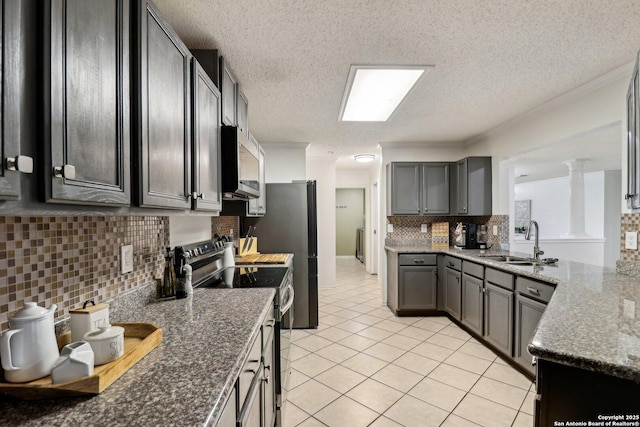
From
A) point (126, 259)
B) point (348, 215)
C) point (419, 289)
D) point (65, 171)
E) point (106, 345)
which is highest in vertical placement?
point (65, 171)

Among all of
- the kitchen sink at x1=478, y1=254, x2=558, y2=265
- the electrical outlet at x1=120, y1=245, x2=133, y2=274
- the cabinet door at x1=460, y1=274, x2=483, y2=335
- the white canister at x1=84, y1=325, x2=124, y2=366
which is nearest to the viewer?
the white canister at x1=84, y1=325, x2=124, y2=366

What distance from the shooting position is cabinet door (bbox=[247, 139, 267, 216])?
8.87 feet

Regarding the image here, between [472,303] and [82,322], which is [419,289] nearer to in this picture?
[472,303]

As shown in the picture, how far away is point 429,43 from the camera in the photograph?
68.6 inches

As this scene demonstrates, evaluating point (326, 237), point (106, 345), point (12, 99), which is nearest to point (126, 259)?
point (106, 345)

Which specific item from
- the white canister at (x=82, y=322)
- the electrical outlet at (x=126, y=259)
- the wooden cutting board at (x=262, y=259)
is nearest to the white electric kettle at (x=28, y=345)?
the white canister at (x=82, y=322)

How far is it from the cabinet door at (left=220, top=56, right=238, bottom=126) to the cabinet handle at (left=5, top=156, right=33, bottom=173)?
4.44 feet

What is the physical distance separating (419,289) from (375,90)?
2.51 m

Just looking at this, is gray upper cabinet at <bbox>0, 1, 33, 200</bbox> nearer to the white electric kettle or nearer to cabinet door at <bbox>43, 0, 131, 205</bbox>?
cabinet door at <bbox>43, 0, 131, 205</bbox>

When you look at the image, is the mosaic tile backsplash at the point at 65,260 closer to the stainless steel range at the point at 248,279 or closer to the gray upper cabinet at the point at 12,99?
the stainless steel range at the point at 248,279

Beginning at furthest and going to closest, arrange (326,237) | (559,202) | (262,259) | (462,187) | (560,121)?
(559,202) < (326,237) < (462,187) < (262,259) < (560,121)

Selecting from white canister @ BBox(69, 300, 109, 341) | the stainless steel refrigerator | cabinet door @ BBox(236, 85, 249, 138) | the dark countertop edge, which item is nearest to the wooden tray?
white canister @ BBox(69, 300, 109, 341)

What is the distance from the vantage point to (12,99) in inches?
21.2

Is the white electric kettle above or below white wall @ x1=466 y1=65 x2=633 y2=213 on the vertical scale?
below
